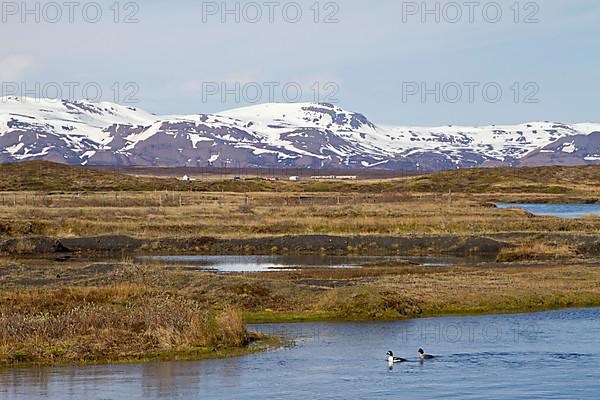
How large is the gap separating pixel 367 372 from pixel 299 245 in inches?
1537

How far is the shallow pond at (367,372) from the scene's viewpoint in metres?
25.0

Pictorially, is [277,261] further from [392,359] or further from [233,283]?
[392,359]

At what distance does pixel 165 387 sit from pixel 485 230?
1995 inches

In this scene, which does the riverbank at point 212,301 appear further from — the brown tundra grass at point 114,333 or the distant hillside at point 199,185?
the distant hillside at point 199,185

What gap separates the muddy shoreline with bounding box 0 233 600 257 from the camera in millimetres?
63719

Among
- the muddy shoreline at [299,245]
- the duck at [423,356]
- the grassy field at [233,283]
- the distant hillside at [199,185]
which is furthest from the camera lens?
the distant hillside at [199,185]

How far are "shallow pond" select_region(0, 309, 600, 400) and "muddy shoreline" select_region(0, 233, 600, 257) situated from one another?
29892 millimetres

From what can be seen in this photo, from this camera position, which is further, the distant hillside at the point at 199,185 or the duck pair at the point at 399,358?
the distant hillside at the point at 199,185

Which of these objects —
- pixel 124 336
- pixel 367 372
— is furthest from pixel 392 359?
pixel 124 336

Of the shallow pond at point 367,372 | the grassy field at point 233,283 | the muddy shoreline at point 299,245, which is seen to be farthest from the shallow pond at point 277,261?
the shallow pond at point 367,372

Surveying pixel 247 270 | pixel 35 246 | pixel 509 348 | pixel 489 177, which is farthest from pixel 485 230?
pixel 489 177

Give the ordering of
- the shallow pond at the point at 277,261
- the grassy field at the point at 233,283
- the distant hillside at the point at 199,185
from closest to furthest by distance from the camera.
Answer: the grassy field at the point at 233,283 < the shallow pond at the point at 277,261 < the distant hillside at the point at 199,185

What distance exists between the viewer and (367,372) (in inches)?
1094

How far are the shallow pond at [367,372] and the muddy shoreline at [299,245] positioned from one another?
98.1ft
